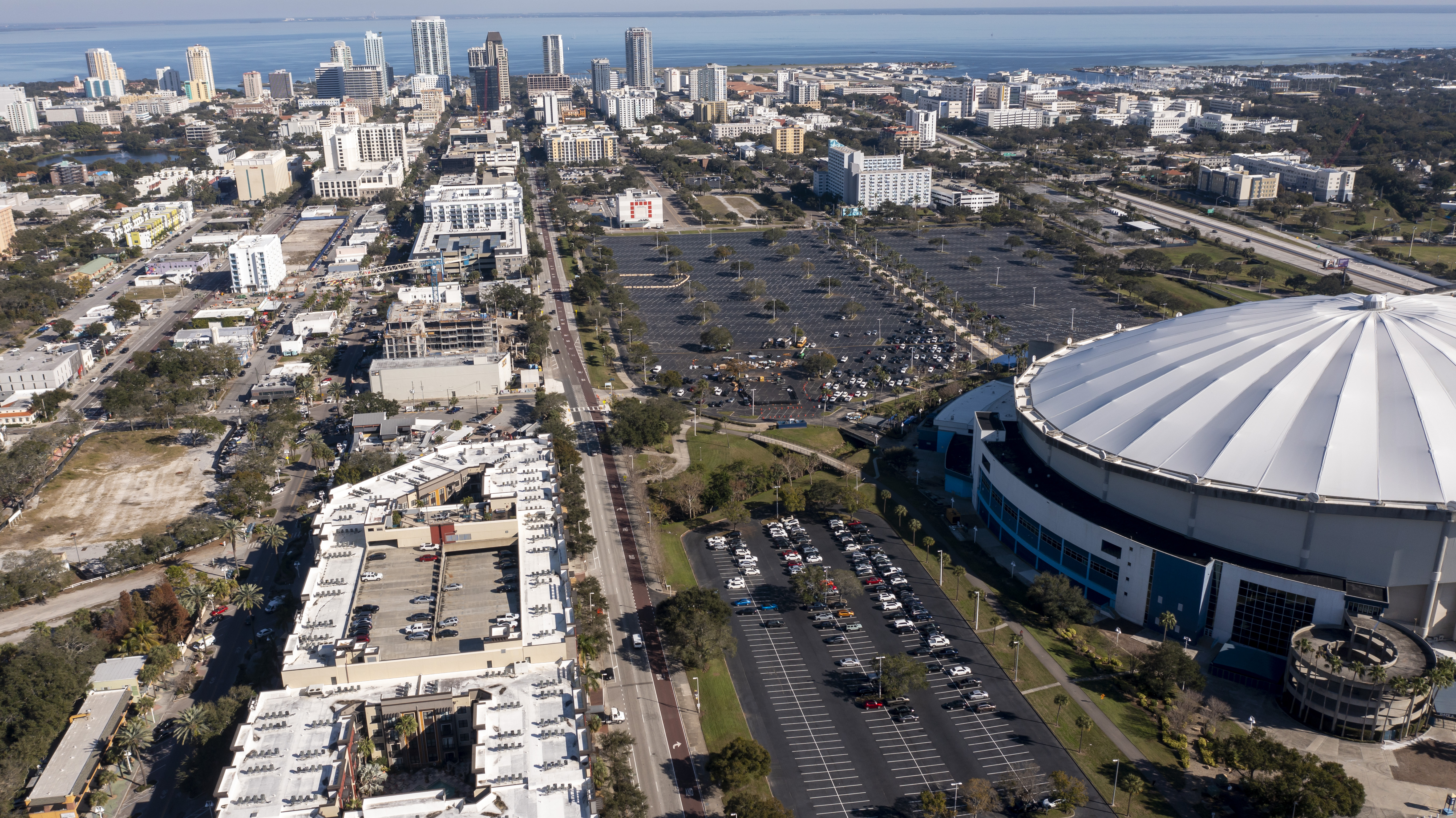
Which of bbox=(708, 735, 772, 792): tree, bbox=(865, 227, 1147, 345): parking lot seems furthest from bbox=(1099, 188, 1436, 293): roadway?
bbox=(708, 735, 772, 792): tree

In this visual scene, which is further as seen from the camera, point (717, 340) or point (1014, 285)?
point (1014, 285)

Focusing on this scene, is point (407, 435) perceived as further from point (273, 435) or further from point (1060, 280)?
point (1060, 280)

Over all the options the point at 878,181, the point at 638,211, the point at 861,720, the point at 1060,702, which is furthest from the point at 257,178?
the point at 1060,702

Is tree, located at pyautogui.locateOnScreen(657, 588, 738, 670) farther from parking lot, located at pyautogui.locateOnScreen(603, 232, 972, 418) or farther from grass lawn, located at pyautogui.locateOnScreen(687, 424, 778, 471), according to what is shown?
parking lot, located at pyautogui.locateOnScreen(603, 232, 972, 418)

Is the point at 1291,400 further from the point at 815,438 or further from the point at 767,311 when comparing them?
the point at 767,311

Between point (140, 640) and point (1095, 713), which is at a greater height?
point (140, 640)

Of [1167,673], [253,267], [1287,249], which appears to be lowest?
[1167,673]

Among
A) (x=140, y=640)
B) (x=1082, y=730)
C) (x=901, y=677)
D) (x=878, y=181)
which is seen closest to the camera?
(x=1082, y=730)

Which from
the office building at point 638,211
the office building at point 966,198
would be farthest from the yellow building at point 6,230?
the office building at point 966,198

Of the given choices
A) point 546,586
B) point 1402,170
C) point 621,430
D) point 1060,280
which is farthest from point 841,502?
point 1402,170
